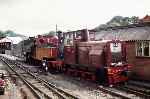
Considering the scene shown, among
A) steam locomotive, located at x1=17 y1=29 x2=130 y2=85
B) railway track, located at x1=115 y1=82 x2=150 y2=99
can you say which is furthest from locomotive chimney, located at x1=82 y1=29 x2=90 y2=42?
railway track, located at x1=115 y1=82 x2=150 y2=99

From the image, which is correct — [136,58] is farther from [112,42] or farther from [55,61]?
[55,61]

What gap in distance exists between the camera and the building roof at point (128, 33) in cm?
2067

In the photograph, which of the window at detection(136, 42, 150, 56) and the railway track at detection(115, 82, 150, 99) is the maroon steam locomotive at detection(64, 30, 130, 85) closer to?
the railway track at detection(115, 82, 150, 99)

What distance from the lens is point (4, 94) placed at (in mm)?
16516

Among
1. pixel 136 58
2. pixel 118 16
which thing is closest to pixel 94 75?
pixel 136 58

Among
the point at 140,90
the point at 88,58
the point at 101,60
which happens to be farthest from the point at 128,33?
the point at 140,90

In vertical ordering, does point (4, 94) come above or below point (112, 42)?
below

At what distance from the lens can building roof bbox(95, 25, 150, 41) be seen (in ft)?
67.8

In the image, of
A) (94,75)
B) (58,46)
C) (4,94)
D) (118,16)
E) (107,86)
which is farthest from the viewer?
(118,16)

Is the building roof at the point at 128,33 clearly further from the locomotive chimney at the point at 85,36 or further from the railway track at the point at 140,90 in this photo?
the railway track at the point at 140,90

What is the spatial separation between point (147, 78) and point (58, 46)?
9.72 metres

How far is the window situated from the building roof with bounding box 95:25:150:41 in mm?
414

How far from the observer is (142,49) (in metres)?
20.0

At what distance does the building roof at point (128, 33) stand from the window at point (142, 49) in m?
0.41
